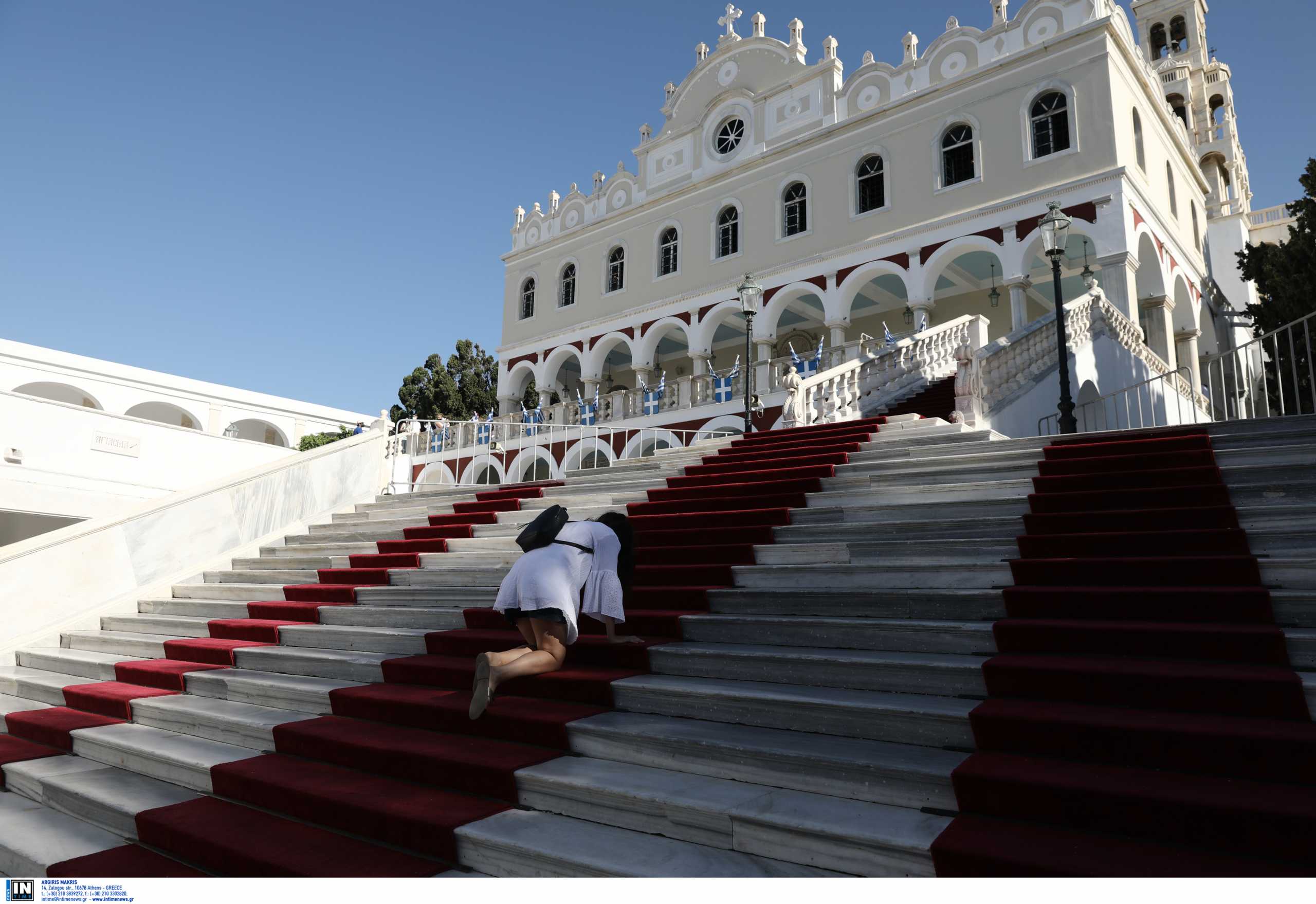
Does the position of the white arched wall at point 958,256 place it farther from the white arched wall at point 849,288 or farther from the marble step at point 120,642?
the marble step at point 120,642

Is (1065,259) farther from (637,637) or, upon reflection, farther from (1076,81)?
(637,637)

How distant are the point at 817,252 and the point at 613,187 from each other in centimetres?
931

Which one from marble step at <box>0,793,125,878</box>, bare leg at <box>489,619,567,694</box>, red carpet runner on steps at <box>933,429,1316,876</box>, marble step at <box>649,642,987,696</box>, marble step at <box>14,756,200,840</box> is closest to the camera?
red carpet runner on steps at <box>933,429,1316,876</box>

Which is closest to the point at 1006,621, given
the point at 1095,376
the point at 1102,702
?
the point at 1102,702

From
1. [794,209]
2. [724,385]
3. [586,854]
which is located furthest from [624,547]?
[794,209]

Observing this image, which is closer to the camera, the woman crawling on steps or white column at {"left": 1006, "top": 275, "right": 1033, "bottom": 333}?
the woman crawling on steps

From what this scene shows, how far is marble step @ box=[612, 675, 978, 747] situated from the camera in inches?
138

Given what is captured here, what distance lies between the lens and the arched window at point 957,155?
20.2 metres

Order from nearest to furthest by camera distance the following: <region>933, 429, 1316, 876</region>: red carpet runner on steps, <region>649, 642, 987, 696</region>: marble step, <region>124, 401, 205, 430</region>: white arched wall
→ <region>933, 429, 1316, 876</region>: red carpet runner on steps < <region>649, 642, 987, 696</region>: marble step < <region>124, 401, 205, 430</region>: white arched wall

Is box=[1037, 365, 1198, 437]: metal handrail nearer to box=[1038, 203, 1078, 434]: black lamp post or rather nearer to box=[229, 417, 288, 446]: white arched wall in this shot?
box=[1038, 203, 1078, 434]: black lamp post

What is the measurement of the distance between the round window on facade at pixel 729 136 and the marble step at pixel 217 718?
23213 millimetres

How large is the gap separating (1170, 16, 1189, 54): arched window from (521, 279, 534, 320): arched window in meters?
33.3

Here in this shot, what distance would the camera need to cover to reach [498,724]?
166 inches

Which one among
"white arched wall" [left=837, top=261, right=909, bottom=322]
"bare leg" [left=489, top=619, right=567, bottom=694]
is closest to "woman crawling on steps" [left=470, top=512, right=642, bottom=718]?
"bare leg" [left=489, top=619, right=567, bottom=694]
